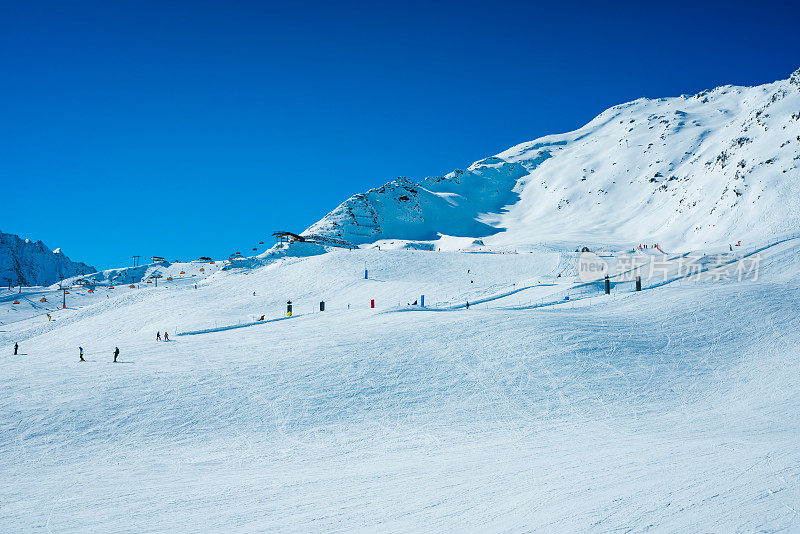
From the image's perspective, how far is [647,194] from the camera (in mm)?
144125

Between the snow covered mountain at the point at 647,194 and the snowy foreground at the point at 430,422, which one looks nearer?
the snowy foreground at the point at 430,422

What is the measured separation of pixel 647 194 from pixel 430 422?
5710 inches

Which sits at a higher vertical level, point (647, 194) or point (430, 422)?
point (647, 194)

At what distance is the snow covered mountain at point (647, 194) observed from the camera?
94.2 metres

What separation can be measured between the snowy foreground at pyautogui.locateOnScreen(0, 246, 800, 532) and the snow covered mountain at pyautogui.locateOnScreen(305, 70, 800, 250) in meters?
62.1

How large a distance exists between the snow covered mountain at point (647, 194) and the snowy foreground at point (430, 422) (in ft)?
204

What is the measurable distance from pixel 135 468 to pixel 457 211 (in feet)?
541

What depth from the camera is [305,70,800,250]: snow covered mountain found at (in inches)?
3708

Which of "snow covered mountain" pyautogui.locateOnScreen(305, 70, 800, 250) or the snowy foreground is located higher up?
"snow covered mountain" pyautogui.locateOnScreen(305, 70, 800, 250)

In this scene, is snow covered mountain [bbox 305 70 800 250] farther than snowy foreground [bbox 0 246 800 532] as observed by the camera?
Yes

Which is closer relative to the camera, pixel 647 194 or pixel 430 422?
pixel 430 422

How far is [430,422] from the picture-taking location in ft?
64.3

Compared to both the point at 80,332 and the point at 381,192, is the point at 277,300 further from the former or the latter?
the point at 381,192

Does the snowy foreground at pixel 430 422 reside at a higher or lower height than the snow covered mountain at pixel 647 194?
lower
